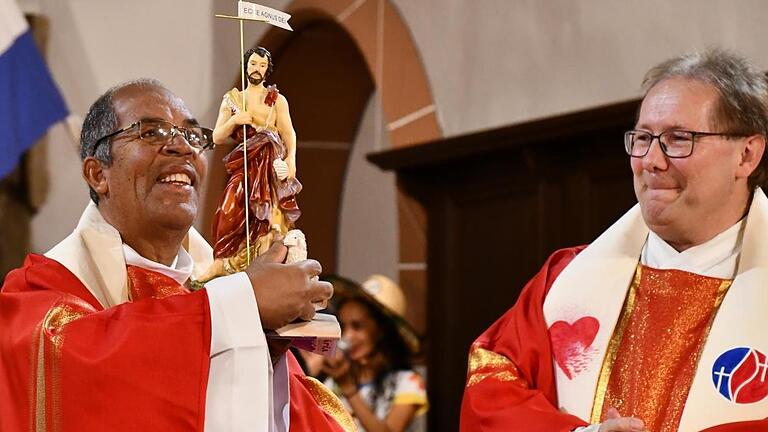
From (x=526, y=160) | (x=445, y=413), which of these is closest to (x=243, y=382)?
(x=526, y=160)

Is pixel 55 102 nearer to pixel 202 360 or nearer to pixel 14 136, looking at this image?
pixel 14 136

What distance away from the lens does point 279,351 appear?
10.3 ft

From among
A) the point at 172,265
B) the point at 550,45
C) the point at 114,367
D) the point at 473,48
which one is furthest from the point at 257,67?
the point at 473,48

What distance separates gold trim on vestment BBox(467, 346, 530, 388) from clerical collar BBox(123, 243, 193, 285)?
79 cm

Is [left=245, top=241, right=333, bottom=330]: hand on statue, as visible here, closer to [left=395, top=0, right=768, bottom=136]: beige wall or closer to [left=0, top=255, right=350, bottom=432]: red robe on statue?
[left=0, top=255, right=350, bottom=432]: red robe on statue

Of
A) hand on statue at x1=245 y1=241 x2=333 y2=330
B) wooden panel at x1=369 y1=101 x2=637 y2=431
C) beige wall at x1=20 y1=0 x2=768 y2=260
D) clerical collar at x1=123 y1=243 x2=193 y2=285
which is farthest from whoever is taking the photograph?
wooden panel at x1=369 y1=101 x2=637 y2=431

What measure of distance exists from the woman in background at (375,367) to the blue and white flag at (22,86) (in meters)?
3.46

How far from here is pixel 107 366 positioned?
9.45ft

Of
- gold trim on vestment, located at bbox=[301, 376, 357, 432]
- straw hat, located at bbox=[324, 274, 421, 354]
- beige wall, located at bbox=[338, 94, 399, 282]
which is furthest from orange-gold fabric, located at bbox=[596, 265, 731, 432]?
beige wall, located at bbox=[338, 94, 399, 282]

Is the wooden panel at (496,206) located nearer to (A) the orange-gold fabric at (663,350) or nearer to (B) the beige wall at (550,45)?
(B) the beige wall at (550,45)

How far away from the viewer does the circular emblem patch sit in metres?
3.30

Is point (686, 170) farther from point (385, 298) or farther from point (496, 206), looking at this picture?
point (385, 298)

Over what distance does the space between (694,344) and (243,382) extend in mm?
1219

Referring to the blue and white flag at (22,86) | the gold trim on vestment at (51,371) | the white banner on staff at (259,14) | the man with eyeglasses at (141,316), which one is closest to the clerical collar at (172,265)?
the man with eyeglasses at (141,316)
